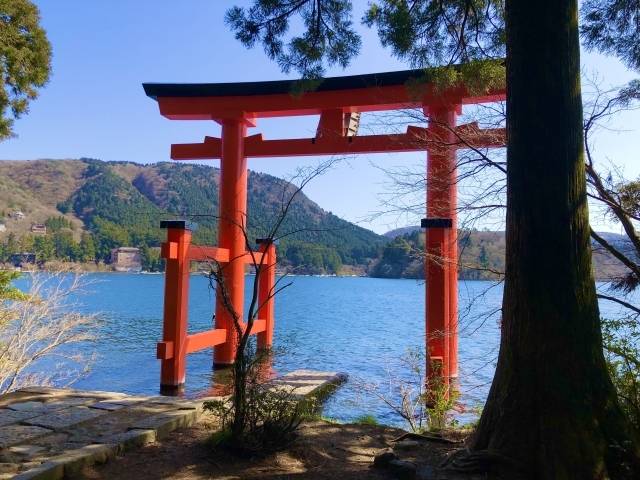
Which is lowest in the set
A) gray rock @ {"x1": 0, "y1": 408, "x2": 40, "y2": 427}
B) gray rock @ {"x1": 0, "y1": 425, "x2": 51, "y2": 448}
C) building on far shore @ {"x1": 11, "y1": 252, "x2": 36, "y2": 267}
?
gray rock @ {"x1": 0, "y1": 408, "x2": 40, "y2": 427}

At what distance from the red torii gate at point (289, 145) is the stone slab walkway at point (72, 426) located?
2038mm

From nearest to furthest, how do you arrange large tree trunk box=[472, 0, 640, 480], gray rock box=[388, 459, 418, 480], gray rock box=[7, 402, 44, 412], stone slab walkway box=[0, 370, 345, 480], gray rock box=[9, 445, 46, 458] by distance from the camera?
large tree trunk box=[472, 0, 640, 480], gray rock box=[388, 459, 418, 480], stone slab walkway box=[0, 370, 345, 480], gray rock box=[9, 445, 46, 458], gray rock box=[7, 402, 44, 412]

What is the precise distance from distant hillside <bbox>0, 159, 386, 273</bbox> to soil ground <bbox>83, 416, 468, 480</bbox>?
8.38ft

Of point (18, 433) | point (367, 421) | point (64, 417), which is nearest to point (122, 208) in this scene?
point (64, 417)

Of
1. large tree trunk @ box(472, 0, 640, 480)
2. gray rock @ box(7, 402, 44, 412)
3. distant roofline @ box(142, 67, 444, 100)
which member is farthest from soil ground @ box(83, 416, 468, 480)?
distant roofline @ box(142, 67, 444, 100)

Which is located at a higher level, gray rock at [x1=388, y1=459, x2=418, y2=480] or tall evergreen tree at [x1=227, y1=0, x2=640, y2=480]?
tall evergreen tree at [x1=227, y1=0, x2=640, y2=480]

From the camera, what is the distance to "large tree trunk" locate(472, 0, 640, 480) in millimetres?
2266

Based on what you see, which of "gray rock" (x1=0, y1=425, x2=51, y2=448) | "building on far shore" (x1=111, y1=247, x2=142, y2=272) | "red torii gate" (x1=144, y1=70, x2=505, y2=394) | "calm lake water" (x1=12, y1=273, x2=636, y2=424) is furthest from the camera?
"building on far shore" (x1=111, y1=247, x2=142, y2=272)

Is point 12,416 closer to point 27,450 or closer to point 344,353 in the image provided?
point 27,450

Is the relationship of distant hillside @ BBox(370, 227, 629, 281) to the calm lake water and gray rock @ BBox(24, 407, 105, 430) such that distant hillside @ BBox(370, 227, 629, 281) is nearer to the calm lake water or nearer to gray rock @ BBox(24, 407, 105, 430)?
the calm lake water

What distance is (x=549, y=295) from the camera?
7.73 ft

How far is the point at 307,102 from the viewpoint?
6.52 m

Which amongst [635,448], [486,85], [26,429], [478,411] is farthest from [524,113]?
[26,429]

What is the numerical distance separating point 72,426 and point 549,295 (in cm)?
283
